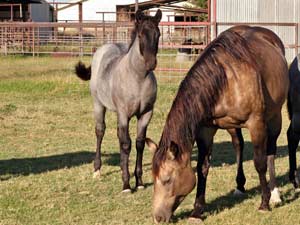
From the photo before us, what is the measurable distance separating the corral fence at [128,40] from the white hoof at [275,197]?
979 cm

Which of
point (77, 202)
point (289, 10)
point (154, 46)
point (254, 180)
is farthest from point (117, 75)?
point (289, 10)

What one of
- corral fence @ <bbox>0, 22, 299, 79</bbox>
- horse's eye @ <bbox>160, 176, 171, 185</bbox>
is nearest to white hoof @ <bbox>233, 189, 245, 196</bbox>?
horse's eye @ <bbox>160, 176, 171, 185</bbox>

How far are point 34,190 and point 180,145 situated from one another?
2.40m

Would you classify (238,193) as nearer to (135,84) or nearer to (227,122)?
(227,122)

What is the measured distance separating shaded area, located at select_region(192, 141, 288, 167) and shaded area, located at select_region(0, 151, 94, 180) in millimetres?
1668

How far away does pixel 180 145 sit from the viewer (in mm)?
5387

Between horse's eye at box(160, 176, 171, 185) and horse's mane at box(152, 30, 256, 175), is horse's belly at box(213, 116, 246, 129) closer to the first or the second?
horse's mane at box(152, 30, 256, 175)

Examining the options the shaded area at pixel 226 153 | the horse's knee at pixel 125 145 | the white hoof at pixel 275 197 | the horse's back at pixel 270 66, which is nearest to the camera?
the horse's back at pixel 270 66

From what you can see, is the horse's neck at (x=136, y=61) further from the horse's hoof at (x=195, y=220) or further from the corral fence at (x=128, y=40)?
the corral fence at (x=128, y=40)

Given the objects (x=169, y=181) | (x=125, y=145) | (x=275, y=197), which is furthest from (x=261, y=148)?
(x=125, y=145)

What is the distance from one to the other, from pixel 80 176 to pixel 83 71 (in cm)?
177

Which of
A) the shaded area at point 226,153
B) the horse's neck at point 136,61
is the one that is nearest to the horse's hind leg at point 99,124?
the horse's neck at point 136,61

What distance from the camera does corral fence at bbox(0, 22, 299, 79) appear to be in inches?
675

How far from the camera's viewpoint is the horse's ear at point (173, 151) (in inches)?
208
